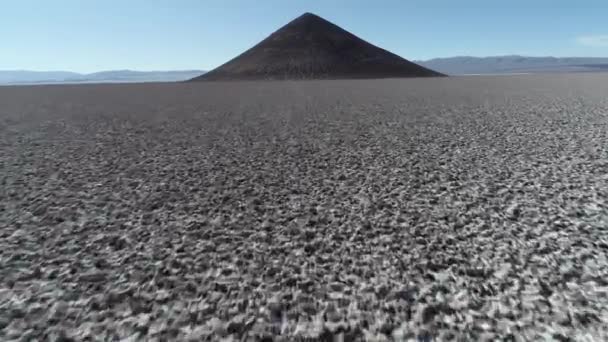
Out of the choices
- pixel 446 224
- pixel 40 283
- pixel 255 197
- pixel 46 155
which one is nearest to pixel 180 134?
pixel 46 155

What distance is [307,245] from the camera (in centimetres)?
241

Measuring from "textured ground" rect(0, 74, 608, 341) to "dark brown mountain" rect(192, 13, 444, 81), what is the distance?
6791 centimetres

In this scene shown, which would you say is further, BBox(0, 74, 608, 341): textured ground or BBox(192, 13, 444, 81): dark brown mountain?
BBox(192, 13, 444, 81): dark brown mountain

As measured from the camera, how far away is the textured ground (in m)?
1.65

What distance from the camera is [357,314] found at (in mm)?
1703

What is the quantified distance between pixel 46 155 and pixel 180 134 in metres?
2.39

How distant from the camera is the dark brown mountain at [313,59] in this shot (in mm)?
73262

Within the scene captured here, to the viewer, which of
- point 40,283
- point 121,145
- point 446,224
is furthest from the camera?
point 121,145

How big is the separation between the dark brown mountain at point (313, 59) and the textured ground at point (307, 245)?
67910mm

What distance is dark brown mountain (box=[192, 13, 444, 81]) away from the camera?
2884 inches

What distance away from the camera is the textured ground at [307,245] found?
1.65 m

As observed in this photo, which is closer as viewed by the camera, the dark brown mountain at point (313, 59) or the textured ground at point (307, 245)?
the textured ground at point (307, 245)

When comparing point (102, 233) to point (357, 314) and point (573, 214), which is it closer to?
point (357, 314)

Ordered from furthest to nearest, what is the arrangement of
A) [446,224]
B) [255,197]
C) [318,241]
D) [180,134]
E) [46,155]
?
1. [180,134]
2. [46,155]
3. [255,197]
4. [446,224]
5. [318,241]
